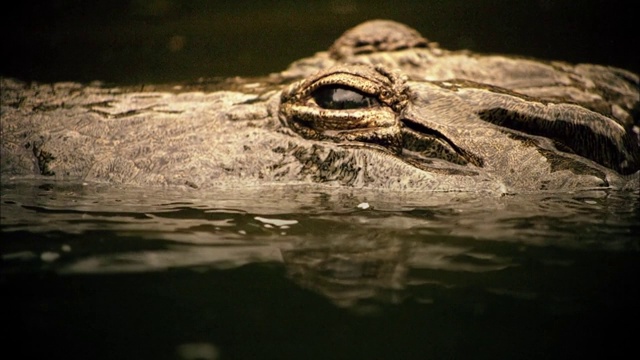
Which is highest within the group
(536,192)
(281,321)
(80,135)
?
(80,135)

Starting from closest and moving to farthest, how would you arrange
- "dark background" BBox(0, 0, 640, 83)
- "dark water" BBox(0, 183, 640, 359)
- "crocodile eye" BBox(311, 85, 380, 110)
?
1. "dark water" BBox(0, 183, 640, 359)
2. "crocodile eye" BBox(311, 85, 380, 110)
3. "dark background" BBox(0, 0, 640, 83)

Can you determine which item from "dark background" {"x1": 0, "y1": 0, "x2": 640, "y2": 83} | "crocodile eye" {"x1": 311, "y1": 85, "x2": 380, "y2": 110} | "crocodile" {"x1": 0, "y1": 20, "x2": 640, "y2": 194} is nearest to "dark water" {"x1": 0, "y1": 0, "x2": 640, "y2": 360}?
"crocodile" {"x1": 0, "y1": 20, "x2": 640, "y2": 194}

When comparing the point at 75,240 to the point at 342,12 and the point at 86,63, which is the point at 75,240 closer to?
the point at 342,12

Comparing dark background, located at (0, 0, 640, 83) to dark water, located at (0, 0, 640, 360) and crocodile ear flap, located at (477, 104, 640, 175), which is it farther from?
dark water, located at (0, 0, 640, 360)

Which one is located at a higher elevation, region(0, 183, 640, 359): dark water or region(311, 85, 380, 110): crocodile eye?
region(311, 85, 380, 110): crocodile eye

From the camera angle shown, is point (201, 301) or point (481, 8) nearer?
point (201, 301)

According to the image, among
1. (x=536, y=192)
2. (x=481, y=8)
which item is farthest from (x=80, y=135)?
(x=481, y=8)

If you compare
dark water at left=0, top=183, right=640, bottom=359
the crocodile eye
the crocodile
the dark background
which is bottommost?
dark water at left=0, top=183, right=640, bottom=359

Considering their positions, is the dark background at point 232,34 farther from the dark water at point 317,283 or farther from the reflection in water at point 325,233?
the dark water at point 317,283

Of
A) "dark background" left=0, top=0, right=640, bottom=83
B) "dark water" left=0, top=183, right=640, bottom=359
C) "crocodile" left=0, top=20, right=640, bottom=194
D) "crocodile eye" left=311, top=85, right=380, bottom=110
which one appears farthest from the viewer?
"dark background" left=0, top=0, right=640, bottom=83
